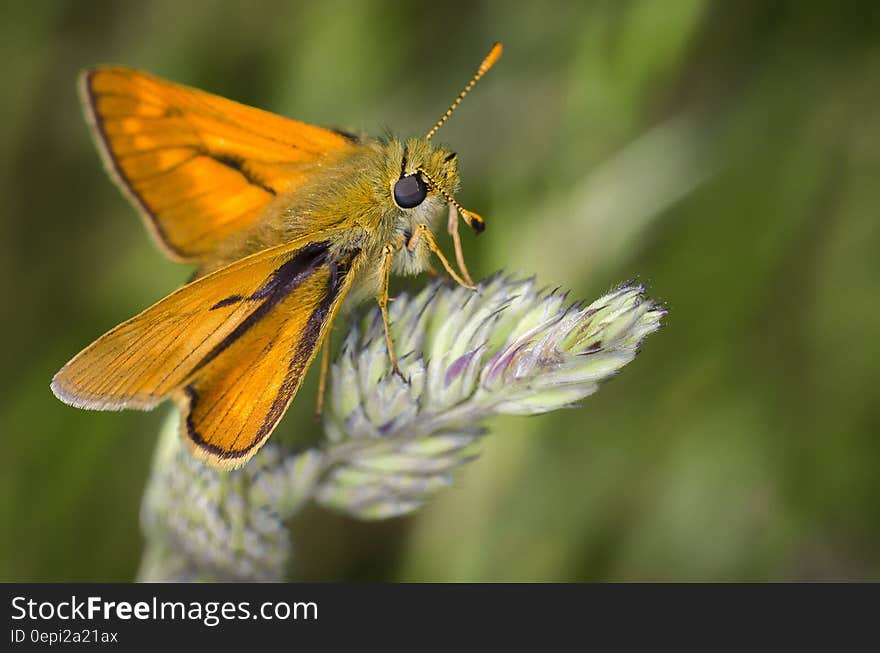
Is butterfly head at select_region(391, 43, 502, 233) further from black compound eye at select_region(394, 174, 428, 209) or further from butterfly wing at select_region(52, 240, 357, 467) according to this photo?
butterfly wing at select_region(52, 240, 357, 467)

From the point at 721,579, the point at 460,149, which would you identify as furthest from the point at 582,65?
the point at 721,579

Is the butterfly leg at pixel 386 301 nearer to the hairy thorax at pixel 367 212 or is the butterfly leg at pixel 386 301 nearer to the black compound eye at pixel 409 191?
the hairy thorax at pixel 367 212

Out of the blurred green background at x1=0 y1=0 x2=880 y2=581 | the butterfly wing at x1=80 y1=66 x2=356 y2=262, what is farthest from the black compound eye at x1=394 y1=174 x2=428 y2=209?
the blurred green background at x1=0 y1=0 x2=880 y2=581

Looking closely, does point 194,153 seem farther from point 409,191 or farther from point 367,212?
point 409,191

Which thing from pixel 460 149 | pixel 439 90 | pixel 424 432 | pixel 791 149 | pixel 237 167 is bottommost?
pixel 424 432

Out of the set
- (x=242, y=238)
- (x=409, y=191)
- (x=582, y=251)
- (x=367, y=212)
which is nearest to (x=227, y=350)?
(x=242, y=238)
